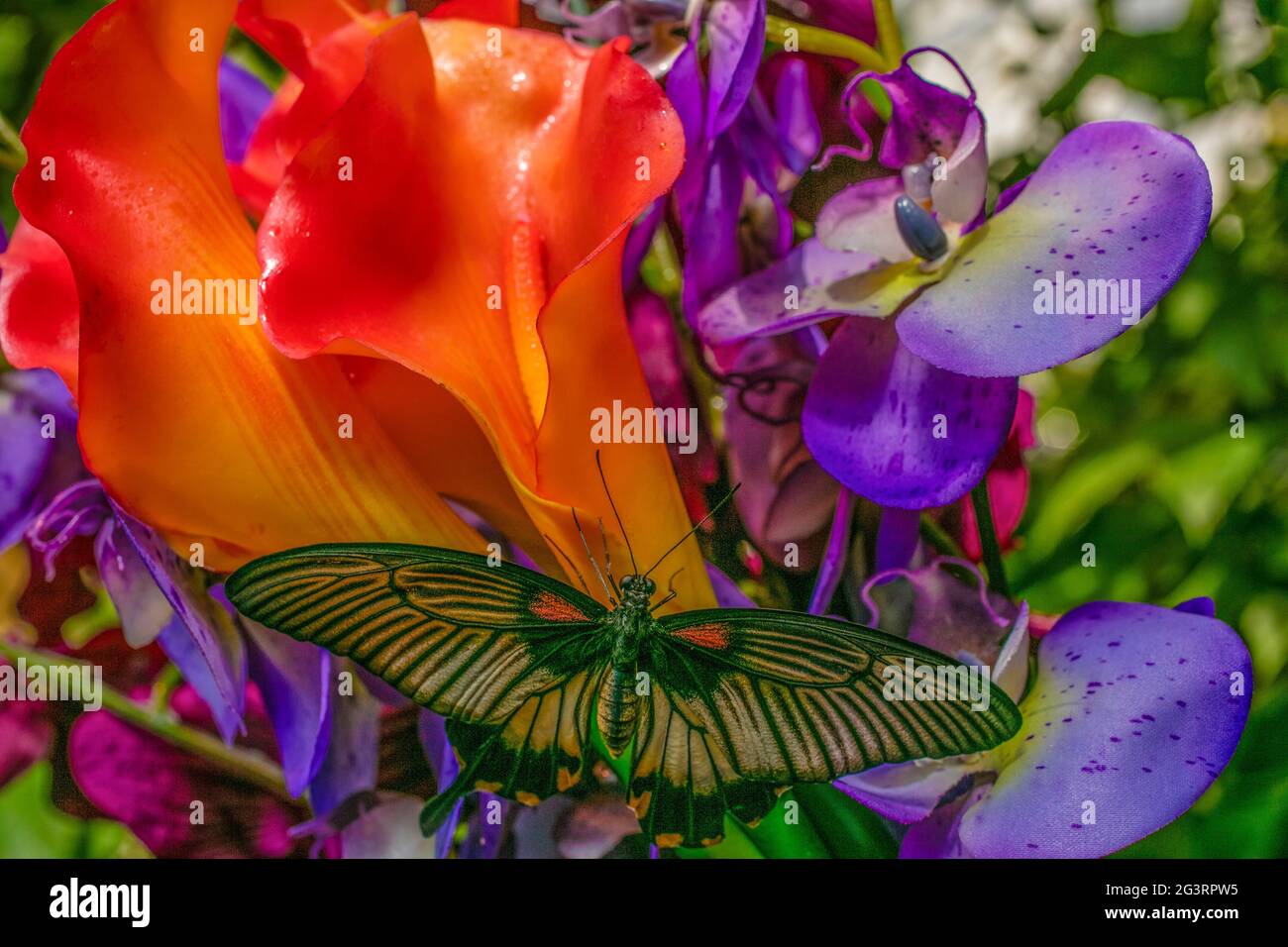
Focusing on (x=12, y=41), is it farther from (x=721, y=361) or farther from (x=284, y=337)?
(x=721, y=361)

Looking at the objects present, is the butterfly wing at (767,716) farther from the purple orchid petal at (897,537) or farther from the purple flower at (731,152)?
the purple flower at (731,152)

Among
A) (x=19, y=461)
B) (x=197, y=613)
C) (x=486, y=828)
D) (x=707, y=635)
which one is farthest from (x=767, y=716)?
(x=19, y=461)

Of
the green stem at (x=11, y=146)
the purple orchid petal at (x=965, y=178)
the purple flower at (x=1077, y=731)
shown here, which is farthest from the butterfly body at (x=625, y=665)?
the green stem at (x=11, y=146)

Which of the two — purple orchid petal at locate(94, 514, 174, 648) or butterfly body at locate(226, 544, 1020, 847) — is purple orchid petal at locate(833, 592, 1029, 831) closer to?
butterfly body at locate(226, 544, 1020, 847)

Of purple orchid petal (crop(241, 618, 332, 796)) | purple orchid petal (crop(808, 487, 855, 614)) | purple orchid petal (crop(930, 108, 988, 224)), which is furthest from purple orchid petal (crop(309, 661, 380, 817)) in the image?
purple orchid petal (crop(930, 108, 988, 224))

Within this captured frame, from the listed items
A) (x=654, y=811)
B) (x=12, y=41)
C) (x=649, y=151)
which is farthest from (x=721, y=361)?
(x=12, y=41)

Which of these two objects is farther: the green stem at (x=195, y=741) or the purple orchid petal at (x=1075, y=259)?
the green stem at (x=195, y=741)
